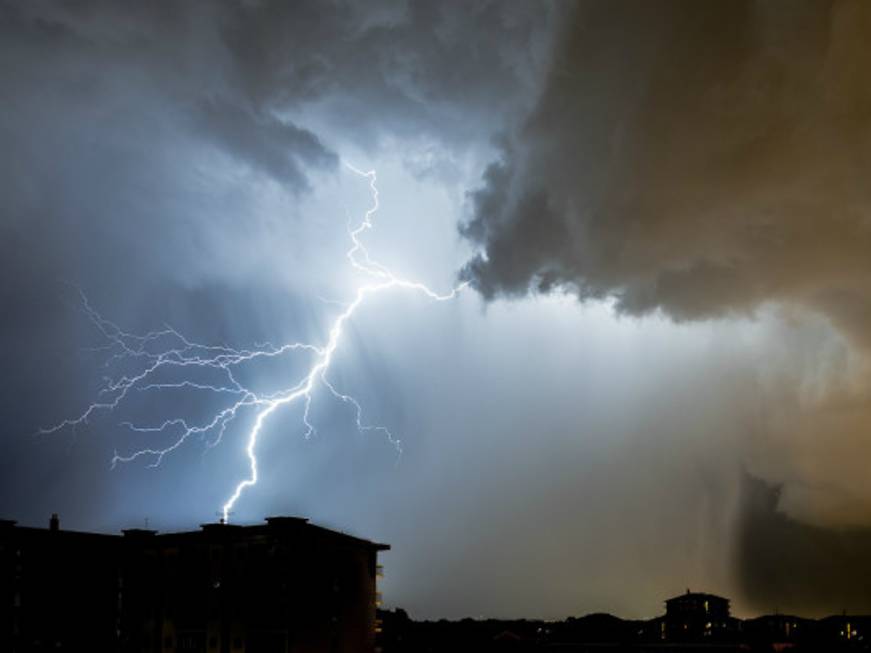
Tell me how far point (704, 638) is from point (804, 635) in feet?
Result: 31.7

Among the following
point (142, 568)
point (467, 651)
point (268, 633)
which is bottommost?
point (467, 651)

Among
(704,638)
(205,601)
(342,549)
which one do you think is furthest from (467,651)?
(205,601)

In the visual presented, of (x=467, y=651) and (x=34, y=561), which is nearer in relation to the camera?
(x=34, y=561)

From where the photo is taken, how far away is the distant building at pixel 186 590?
40.3 meters

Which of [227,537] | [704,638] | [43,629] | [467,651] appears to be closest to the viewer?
[43,629]

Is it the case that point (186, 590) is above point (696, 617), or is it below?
above

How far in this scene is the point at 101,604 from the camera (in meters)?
43.8

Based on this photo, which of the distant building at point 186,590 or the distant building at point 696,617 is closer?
the distant building at point 186,590

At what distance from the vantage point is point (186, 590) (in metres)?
43.6

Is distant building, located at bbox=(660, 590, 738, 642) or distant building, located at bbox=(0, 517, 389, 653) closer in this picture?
distant building, located at bbox=(0, 517, 389, 653)

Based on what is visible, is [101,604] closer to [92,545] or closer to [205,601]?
[92,545]

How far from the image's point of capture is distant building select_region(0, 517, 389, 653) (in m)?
40.3

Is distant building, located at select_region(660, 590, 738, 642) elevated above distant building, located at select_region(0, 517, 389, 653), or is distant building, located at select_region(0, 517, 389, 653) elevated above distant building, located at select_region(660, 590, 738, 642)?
distant building, located at select_region(0, 517, 389, 653)

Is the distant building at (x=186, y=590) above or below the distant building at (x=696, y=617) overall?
above
